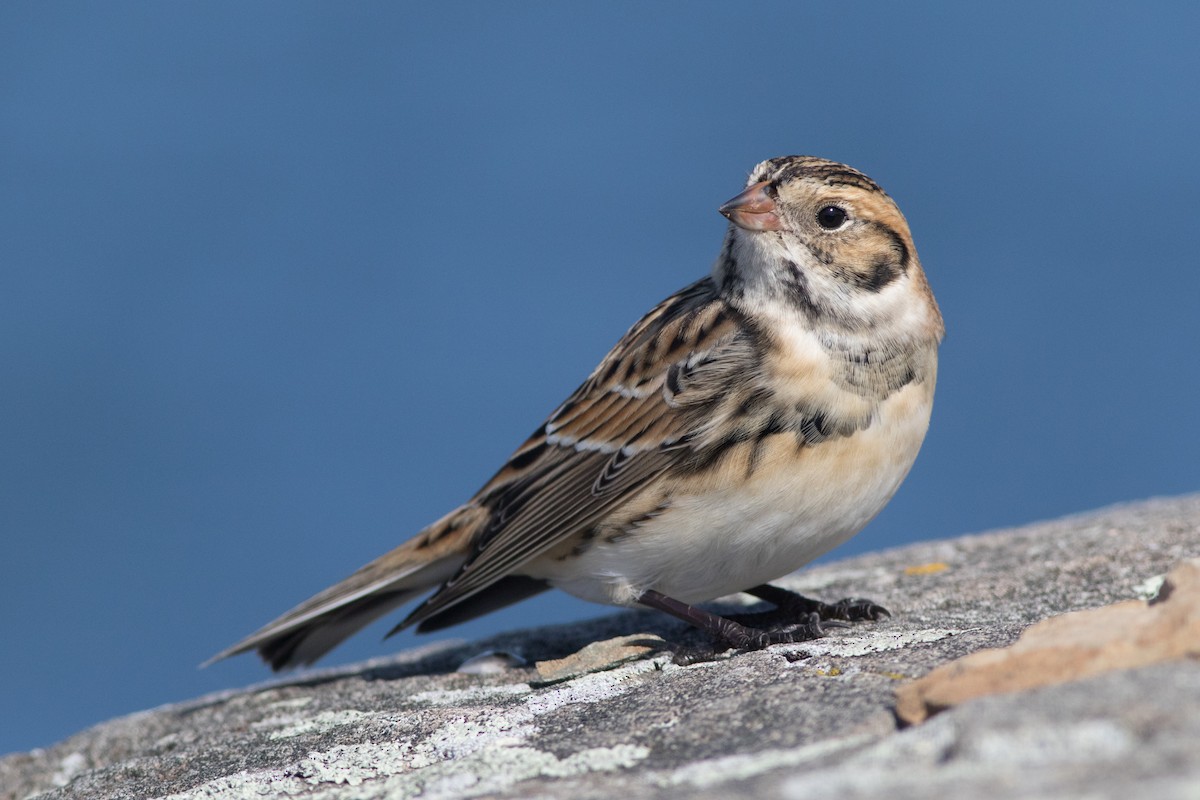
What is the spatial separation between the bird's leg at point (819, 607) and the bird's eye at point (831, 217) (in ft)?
4.61

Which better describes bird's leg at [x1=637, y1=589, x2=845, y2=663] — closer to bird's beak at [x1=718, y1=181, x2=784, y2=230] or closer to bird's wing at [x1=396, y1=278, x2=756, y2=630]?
bird's wing at [x1=396, y1=278, x2=756, y2=630]

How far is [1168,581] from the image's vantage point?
9.59 ft

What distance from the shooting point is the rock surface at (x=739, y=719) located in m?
2.15

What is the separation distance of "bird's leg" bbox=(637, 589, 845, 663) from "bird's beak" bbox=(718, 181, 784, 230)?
1.42 m

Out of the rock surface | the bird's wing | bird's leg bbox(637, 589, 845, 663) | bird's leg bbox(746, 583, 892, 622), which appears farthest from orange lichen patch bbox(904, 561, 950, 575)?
the bird's wing

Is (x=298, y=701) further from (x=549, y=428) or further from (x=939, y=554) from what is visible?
(x=939, y=554)

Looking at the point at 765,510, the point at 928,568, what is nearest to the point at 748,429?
the point at 765,510

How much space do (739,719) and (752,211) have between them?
2.14 meters

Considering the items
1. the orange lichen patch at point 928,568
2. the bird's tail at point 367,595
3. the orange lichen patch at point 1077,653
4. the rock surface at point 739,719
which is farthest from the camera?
the orange lichen patch at point 928,568

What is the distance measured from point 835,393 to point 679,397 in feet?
1.99

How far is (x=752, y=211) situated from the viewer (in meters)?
4.70

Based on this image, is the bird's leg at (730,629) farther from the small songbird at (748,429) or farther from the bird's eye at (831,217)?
the bird's eye at (831,217)

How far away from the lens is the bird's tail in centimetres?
557

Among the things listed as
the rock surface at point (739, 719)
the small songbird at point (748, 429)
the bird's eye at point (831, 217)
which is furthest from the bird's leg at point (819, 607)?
the bird's eye at point (831, 217)
